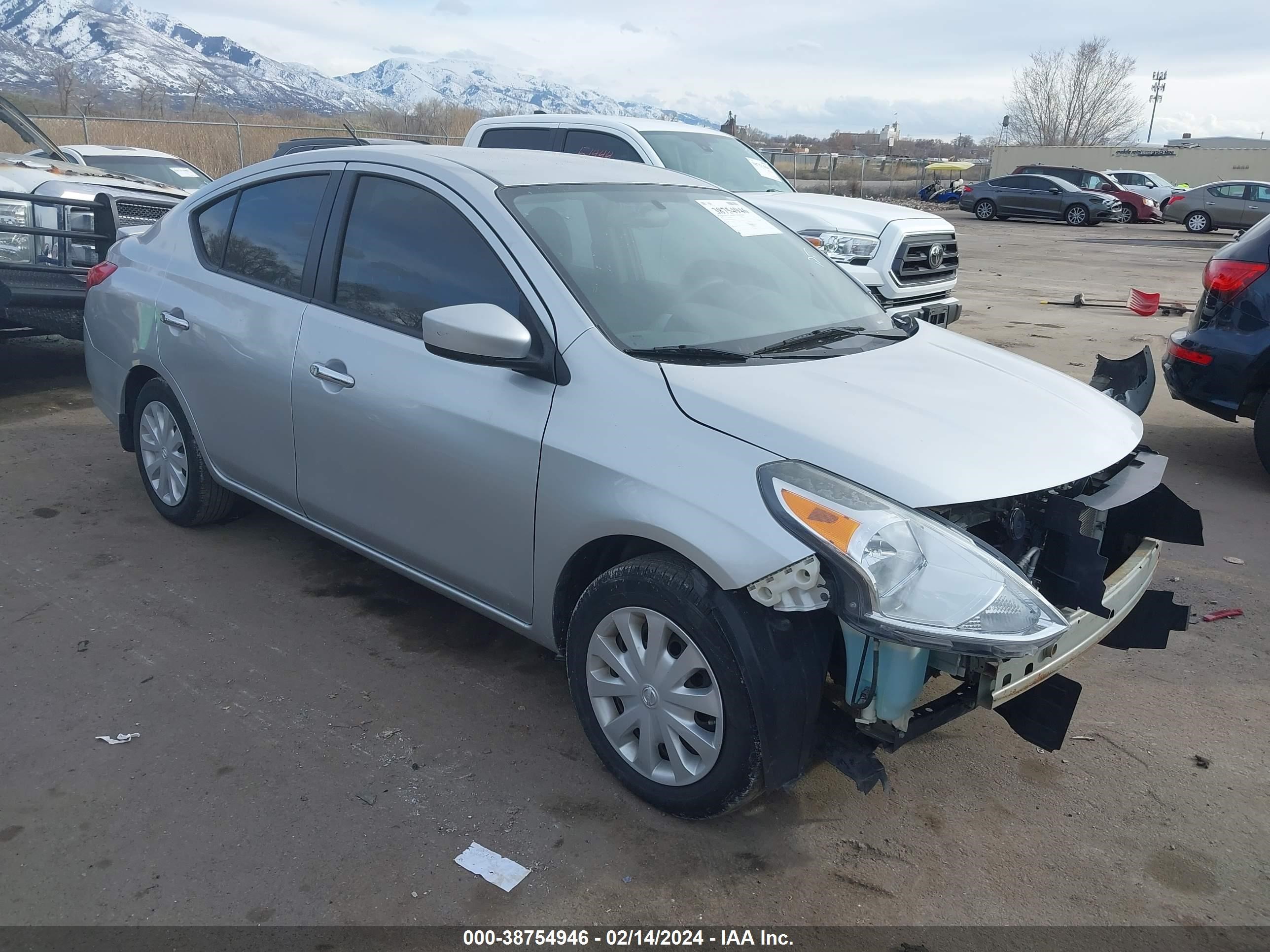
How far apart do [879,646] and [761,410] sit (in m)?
0.70

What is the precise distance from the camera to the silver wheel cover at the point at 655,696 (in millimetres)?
2701

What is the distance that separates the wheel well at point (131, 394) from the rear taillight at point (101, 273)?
1.72 feet

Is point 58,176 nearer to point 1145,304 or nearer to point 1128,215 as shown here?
point 1145,304

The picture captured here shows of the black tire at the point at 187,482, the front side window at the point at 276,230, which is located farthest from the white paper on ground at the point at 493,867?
the black tire at the point at 187,482

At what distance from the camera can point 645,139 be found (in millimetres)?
8523

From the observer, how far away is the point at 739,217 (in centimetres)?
407

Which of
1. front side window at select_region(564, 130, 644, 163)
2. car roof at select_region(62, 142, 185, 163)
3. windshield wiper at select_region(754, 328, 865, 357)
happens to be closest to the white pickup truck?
A: front side window at select_region(564, 130, 644, 163)

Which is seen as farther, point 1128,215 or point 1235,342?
point 1128,215

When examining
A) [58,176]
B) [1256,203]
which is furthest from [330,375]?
[1256,203]

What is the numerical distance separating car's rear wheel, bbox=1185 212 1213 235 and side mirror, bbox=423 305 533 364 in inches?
1199

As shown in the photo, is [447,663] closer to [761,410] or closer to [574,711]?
[574,711]

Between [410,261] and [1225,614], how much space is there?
3.64 m

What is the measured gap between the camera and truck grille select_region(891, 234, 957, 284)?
8367mm

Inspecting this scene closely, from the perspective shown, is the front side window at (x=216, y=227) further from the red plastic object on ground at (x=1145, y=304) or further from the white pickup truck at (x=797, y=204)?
the red plastic object on ground at (x=1145, y=304)
